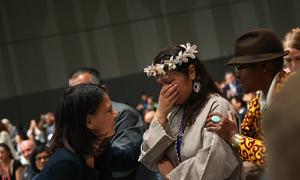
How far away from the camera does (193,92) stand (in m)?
2.34

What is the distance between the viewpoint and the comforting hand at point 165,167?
2.30m

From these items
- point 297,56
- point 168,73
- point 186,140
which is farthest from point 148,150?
point 297,56

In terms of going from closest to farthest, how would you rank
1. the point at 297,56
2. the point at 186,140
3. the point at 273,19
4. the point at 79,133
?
the point at 79,133 → the point at 186,140 → the point at 297,56 → the point at 273,19

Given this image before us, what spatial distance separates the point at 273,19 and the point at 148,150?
13.9m

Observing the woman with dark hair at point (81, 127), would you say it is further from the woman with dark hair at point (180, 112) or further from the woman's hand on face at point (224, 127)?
the woman's hand on face at point (224, 127)

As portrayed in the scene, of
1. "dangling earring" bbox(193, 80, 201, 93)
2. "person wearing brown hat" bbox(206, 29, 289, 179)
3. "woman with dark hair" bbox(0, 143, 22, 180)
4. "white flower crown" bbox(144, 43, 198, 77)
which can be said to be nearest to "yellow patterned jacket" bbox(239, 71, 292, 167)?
"person wearing brown hat" bbox(206, 29, 289, 179)

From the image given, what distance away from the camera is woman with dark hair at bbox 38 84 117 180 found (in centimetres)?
204

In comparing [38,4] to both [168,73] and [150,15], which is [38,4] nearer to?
[150,15]

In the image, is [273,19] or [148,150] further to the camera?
[273,19]

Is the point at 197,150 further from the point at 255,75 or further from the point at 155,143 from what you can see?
the point at 255,75

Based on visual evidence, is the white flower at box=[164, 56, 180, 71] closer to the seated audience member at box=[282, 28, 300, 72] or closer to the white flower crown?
the white flower crown

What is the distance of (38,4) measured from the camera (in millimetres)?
16375

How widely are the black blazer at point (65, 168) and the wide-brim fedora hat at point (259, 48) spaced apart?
0.68 m

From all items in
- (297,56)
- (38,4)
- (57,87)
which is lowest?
(57,87)
